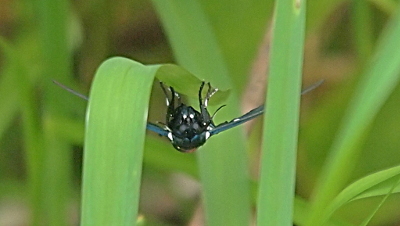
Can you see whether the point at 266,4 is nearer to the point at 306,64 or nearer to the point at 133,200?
the point at 306,64

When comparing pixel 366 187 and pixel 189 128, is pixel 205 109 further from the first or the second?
pixel 366 187

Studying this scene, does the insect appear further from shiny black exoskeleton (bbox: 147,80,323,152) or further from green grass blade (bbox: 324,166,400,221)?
green grass blade (bbox: 324,166,400,221)

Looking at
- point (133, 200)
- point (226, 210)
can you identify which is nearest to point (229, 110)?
point (226, 210)

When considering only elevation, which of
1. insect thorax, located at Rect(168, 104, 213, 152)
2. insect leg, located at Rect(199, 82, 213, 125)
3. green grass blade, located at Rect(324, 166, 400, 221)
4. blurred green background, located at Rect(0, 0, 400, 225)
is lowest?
green grass blade, located at Rect(324, 166, 400, 221)

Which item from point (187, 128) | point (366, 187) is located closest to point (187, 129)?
point (187, 128)

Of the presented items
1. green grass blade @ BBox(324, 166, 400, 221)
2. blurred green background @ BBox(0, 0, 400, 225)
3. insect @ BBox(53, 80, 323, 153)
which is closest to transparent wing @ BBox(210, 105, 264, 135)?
insect @ BBox(53, 80, 323, 153)

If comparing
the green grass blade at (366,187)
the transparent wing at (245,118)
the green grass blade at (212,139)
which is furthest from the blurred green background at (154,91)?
the green grass blade at (366,187)
